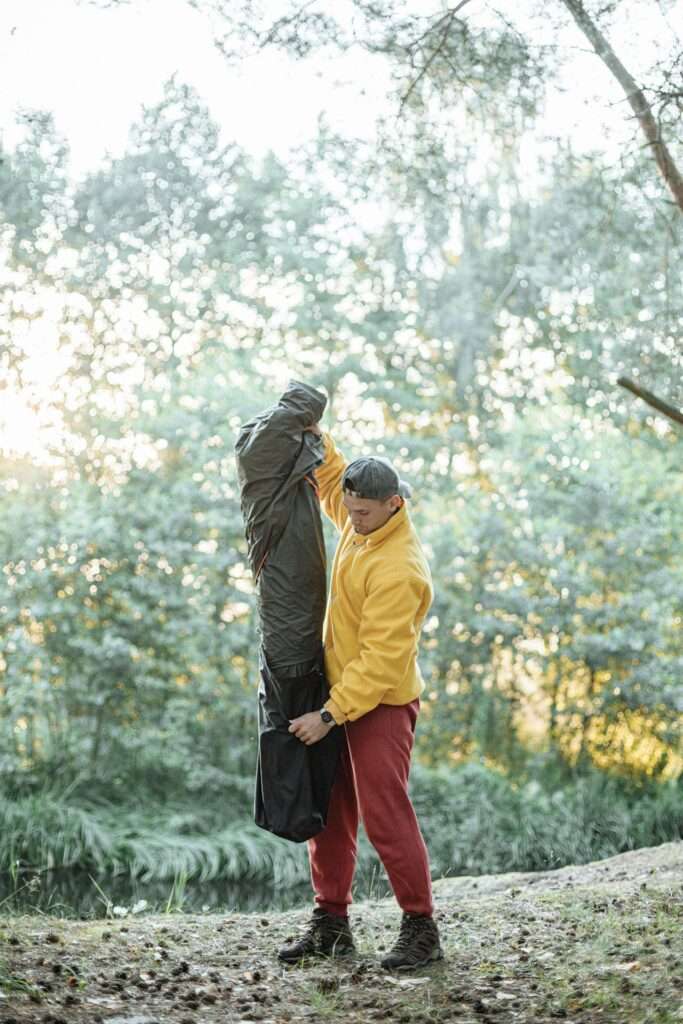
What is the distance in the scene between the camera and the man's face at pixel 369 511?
318cm

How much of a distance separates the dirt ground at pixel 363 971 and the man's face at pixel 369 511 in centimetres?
121

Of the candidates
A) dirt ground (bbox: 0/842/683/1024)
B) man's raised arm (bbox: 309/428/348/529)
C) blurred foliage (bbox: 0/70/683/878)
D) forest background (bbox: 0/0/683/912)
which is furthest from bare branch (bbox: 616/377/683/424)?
blurred foliage (bbox: 0/70/683/878)

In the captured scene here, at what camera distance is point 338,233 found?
11719 mm

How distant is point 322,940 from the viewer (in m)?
3.40

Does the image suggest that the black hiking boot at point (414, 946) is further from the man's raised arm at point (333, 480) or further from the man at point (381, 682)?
the man's raised arm at point (333, 480)

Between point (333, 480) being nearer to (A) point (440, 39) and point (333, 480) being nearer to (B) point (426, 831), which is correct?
(A) point (440, 39)

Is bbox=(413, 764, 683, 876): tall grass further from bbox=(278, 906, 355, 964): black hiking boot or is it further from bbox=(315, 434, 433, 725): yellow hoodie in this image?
bbox=(315, 434, 433, 725): yellow hoodie

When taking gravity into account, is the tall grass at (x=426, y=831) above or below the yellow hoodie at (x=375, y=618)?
below

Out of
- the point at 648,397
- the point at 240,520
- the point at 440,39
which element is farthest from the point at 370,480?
the point at 240,520

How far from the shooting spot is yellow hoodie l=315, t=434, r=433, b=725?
3.13 meters

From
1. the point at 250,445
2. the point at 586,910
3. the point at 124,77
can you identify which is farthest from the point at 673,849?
the point at 124,77

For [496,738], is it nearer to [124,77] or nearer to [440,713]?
[440,713]

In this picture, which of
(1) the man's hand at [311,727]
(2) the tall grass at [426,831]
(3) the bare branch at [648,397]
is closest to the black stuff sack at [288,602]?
(1) the man's hand at [311,727]

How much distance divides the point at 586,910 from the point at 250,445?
212 cm
